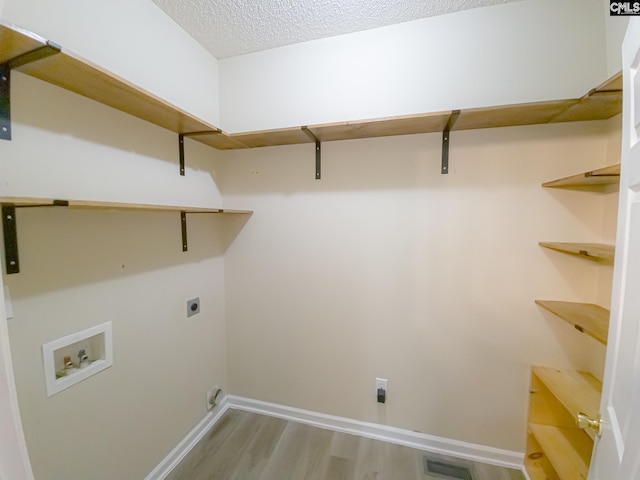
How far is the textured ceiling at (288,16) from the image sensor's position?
1403 millimetres

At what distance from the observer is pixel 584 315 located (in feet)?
4.11

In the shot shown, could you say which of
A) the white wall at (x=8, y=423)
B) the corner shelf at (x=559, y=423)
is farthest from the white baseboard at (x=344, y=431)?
the white wall at (x=8, y=423)

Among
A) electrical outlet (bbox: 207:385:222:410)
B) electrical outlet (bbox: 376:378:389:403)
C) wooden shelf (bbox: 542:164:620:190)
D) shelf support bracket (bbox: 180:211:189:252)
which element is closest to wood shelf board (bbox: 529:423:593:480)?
electrical outlet (bbox: 376:378:389:403)

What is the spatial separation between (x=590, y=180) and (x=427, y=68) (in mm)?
1013

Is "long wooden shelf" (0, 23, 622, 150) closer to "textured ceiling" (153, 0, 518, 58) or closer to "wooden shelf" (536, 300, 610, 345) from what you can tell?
"textured ceiling" (153, 0, 518, 58)

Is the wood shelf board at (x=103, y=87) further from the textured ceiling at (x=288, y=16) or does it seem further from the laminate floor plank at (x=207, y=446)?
the laminate floor plank at (x=207, y=446)

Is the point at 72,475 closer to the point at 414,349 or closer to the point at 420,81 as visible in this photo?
the point at 414,349

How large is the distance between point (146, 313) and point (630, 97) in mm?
2039

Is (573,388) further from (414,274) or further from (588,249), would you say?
(414,274)

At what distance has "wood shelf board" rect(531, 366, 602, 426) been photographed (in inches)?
44.9

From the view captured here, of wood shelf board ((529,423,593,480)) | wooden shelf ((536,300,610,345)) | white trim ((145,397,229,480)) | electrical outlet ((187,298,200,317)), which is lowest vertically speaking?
white trim ((145,397,229,480))

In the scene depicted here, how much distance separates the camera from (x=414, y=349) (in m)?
1.67

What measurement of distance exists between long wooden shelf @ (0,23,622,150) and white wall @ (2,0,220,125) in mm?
166

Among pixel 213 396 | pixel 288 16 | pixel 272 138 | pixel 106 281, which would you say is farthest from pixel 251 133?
pixel 213 396
